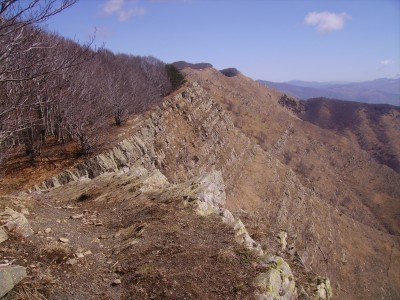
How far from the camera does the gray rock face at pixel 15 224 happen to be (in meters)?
8.68

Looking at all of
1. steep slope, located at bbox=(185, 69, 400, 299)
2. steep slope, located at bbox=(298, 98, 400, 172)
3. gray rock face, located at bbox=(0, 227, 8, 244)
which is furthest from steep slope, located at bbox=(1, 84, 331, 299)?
steep slope, located at bbox=(298, 98, 400, 172)

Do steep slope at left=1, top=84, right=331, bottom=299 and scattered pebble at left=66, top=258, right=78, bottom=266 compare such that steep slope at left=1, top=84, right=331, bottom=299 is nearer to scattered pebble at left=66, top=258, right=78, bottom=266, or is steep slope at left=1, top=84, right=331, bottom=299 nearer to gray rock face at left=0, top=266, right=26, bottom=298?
scattered pebble at left=66, top=258, right=78, bottom=266

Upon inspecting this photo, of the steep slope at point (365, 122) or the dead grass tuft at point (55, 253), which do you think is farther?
the steep slope at point (365, 122)

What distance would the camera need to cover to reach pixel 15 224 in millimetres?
8836

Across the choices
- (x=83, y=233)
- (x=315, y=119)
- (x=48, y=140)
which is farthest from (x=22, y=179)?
(x=315, y=119)

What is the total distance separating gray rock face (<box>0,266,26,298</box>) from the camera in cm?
606

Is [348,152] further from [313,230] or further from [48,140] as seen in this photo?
[48,140]

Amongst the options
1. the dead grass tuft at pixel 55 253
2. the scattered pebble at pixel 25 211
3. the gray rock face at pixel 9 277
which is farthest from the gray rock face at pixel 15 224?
the gray rock face at pixel 9 277

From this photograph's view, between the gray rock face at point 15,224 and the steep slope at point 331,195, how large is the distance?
8910 millimetres

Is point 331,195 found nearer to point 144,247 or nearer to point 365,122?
point 365,122

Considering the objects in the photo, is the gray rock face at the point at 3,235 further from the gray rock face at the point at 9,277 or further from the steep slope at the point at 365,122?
the steep slope at the point at 365,122

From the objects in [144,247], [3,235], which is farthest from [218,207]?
[3,235]

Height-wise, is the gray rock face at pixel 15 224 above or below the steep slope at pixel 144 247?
above

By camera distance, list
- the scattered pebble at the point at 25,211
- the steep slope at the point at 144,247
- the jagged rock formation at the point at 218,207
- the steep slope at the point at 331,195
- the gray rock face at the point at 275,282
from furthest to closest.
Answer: the steep slope at the point at 331,195 < the scattered pebble at the point at 25,211 < the jagged rock formation at the point at 218,207 < the gray rock face at the point at 275,282 < the steep slope at the point at 144,247
